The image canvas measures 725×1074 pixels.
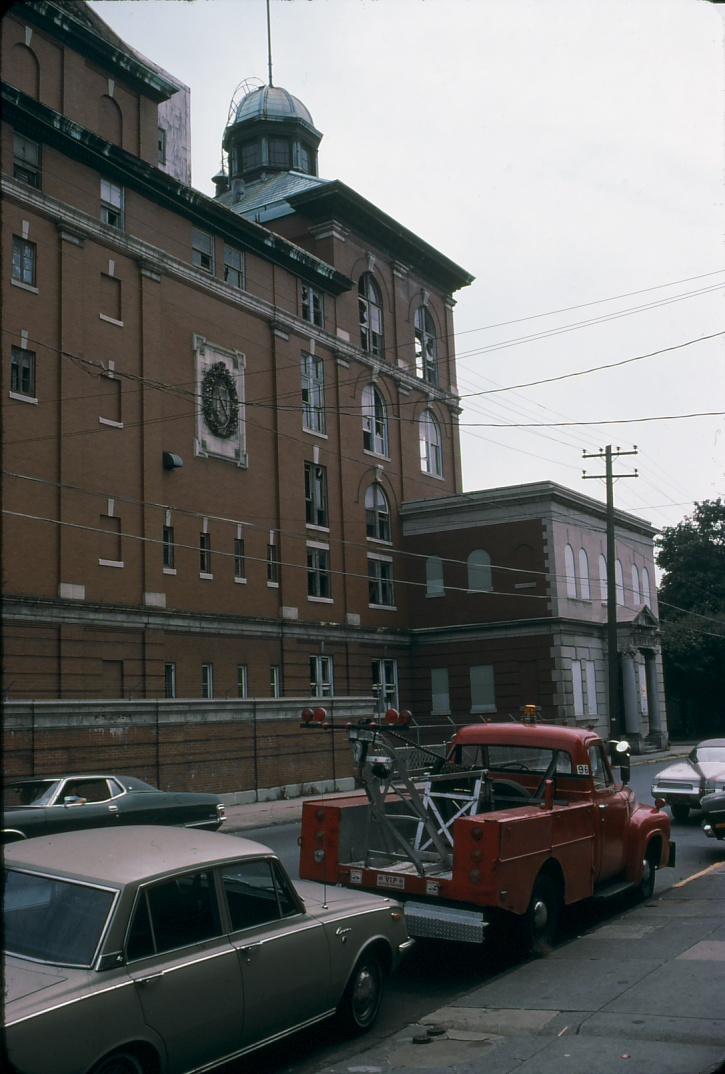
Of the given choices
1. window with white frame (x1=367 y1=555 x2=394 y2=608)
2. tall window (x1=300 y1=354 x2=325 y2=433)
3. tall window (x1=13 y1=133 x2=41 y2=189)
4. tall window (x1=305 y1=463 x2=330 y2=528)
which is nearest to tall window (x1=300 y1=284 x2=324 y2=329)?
tall window (x1=300 y1=354 x2=325 y2=433)

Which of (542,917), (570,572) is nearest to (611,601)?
(570,572)

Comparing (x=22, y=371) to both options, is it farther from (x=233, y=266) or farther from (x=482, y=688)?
(x=482, y=688)

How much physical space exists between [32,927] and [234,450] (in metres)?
33.5

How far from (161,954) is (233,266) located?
3669 cm

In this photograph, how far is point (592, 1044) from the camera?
287 inches

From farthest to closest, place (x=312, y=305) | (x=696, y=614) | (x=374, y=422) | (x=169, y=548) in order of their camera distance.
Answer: (x=696, y=614) < (x=374, y=422) < (x=312, y=305) < (x=169, y=548)

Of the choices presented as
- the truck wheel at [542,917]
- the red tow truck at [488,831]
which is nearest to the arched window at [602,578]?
the red tow truck at [488,831]

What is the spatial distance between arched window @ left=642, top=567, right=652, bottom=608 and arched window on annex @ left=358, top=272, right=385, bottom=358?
1945 centimetres

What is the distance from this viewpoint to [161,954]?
628 centimetres

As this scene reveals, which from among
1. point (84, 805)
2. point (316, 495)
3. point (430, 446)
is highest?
point (430, 446)

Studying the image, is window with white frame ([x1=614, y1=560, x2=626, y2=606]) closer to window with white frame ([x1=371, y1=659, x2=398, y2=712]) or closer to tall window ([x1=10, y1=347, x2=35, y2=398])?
window with white frame ([x1=371, y1=659, x2=398, y2=712])

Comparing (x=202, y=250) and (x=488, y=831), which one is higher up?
(x=202, y=250)

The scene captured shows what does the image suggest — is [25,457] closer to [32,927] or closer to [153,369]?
[153,369]

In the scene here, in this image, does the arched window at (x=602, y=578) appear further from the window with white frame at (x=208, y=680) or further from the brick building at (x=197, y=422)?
the window with white frame at (x=208, y=680)
